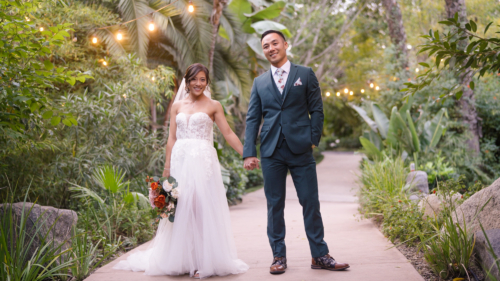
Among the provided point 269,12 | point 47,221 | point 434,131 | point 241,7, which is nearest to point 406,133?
point 434,131

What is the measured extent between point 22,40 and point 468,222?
4433 millimetres

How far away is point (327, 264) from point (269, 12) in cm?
1030

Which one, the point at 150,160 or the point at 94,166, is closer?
the point at 94,166

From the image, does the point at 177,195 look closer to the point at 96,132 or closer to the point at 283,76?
the point at 283,76

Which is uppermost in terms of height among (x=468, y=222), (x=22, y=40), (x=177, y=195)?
(x=22, y=40)

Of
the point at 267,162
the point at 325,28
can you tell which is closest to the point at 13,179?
the point at 267,162

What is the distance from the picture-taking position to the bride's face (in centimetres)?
427

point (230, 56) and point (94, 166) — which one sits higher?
point (230, 56)

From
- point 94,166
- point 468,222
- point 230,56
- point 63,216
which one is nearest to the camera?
point 468,222

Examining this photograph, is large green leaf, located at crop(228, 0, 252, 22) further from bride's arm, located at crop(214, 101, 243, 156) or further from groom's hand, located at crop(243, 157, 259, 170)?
groom's hand, located at crop(243, 157, 259, 170)

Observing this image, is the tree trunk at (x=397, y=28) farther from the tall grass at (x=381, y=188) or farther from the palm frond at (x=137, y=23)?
the palm frond at (x=137, y=23)

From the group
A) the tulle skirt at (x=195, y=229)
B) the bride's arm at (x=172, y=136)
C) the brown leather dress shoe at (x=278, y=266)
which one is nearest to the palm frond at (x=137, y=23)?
the bride's arm at (x=172, y=136)

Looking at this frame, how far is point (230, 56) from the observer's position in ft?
46.1

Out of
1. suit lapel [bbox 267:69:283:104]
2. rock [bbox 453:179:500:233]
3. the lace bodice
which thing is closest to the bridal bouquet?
the lace bodice
